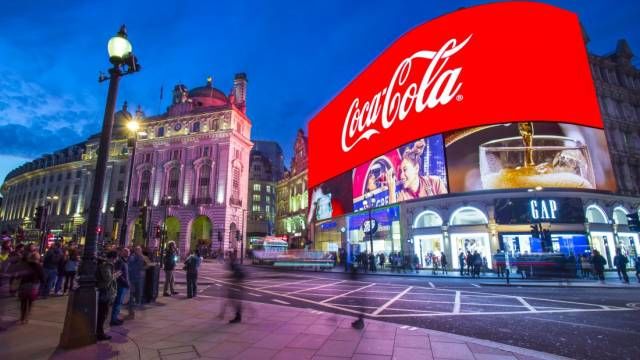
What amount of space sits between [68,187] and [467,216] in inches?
3262

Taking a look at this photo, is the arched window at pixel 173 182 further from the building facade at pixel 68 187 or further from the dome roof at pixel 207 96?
the dome roof at pixel 207 96

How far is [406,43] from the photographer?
102 ft

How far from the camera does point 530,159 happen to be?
24.1 metres

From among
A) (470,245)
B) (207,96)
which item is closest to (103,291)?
(470,245)

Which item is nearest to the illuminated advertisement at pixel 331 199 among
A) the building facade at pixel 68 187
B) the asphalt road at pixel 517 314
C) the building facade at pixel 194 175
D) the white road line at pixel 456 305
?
the building facade at pixel 194 175

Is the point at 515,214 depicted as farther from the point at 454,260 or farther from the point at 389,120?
the point at 389,120

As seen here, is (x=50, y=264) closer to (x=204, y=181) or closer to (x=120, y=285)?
(x=120, y=285)

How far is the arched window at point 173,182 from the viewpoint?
180 ft

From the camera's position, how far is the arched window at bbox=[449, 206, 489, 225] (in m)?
26.7

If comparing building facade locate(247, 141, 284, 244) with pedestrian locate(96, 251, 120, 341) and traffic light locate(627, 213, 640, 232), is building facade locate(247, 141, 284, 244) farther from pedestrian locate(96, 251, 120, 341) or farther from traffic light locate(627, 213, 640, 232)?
pedestrian locate(96, 251, 120, 341)

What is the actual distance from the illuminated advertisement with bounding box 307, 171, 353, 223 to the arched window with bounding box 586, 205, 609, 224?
20.9 m

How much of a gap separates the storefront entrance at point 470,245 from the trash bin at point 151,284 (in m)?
23.4

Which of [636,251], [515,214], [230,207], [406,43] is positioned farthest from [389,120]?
[230,207]

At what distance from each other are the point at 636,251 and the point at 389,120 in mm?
23668
